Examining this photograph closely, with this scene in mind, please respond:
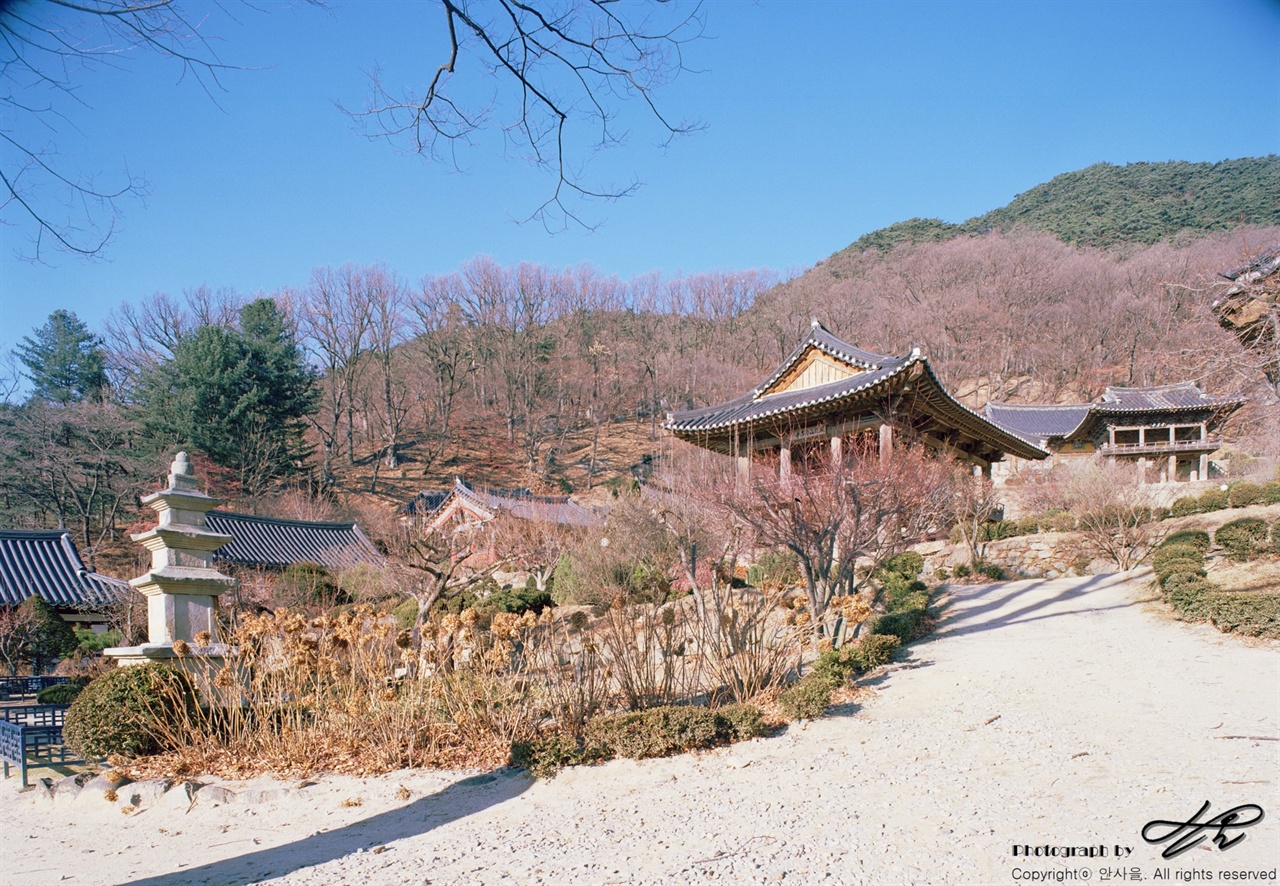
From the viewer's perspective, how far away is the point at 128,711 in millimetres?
6727

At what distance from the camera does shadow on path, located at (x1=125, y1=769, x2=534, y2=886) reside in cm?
440

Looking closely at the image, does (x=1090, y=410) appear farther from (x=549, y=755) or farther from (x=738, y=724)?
(x=549, y=755)

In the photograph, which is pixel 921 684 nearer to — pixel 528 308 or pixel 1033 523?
pixel 1033 523

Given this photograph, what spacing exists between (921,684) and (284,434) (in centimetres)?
2572

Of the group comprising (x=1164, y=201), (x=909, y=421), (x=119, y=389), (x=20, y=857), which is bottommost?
(x=20, y=857)

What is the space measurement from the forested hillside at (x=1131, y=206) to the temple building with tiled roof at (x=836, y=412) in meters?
38.5

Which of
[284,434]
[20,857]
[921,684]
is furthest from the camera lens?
[284,434]

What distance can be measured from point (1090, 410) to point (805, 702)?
28.4m

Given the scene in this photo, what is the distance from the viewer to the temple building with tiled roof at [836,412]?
47.2ft

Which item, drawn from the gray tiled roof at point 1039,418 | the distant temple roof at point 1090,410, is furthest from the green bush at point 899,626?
the gray tiled roof at point 1039,418

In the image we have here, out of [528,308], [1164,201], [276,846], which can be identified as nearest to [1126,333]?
[1164,201]

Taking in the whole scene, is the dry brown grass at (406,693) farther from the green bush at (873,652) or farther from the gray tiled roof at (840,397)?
the gray tiled roof at (840,397)

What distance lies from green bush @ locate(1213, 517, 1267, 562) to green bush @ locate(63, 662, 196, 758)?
559 inches

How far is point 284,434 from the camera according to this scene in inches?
1121
